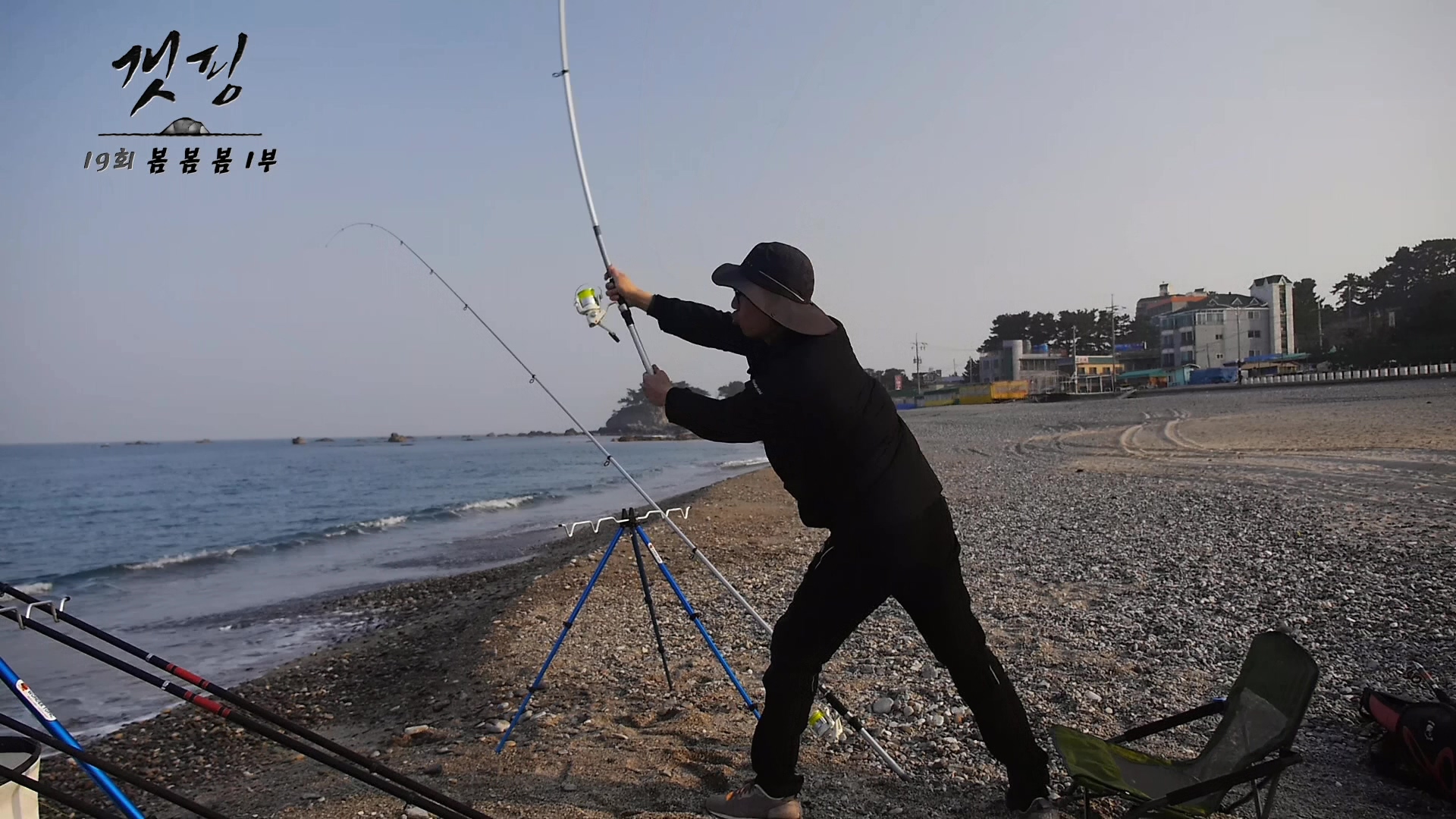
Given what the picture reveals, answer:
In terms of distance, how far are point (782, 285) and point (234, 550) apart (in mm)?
19885

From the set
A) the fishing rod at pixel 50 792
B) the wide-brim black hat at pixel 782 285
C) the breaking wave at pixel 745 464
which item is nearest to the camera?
the fishing rod at pixel 50 792

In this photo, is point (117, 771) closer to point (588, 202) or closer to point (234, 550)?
point (588, 202)

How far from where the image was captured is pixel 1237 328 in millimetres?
81750

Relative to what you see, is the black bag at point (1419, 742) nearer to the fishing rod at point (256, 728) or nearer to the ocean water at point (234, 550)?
the fishing rod at point (256, 728)

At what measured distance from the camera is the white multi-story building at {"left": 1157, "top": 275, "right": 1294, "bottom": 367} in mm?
81250

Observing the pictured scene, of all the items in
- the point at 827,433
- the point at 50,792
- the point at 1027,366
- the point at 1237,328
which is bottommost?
the point at 50,792

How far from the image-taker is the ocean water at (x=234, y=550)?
29.0 ft

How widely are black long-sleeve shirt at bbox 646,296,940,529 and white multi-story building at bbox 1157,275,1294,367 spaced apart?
88390 millimetres

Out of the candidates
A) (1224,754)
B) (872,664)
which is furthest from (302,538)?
(1224,754)

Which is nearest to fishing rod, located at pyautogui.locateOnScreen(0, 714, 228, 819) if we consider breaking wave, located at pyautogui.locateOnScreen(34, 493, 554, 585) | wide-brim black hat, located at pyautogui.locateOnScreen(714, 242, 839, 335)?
wide-brim black hat, located at pyautogui.locateOnScreen(714, 242, 839, 335)

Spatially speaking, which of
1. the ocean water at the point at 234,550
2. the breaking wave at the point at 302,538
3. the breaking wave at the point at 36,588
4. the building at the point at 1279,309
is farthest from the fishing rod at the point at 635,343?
the building at the point at 1279,309

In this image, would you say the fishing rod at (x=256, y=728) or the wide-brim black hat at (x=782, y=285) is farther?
the wide-brim black hat at (x=782, y=285)

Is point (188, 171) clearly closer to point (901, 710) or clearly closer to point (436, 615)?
point (436, 615)

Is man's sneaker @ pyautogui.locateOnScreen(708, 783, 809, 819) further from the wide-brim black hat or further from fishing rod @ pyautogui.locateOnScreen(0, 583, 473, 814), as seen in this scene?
the wide-brim black hat
